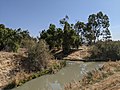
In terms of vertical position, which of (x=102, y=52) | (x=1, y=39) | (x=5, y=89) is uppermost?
(x=1, y=39)

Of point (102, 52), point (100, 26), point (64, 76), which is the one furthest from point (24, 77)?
point (100, 26)

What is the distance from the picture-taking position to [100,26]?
2157 inches

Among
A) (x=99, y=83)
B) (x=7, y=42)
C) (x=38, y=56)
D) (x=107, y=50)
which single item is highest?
(x=7, y=42)

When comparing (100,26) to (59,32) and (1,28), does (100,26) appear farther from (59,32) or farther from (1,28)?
(1,28)

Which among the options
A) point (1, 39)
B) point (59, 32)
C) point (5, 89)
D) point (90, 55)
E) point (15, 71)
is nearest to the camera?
point (5, 89)

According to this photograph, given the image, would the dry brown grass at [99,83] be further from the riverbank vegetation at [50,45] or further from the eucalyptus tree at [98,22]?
the eucalyptus tree at [98,22]

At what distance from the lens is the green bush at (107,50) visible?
3686 cm

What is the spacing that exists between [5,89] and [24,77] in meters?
2.48

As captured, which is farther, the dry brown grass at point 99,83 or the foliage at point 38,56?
the foliage at point 38,56

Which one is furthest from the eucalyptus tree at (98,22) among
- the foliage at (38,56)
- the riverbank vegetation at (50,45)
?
the foliage at (38,56)

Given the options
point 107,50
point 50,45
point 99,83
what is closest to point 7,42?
point 50,45

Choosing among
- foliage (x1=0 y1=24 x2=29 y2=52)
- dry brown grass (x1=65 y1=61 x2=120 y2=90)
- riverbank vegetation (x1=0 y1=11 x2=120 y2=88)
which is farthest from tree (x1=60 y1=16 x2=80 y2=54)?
dry brown grass (x1=65 y1=61 x2=120 y2=90)

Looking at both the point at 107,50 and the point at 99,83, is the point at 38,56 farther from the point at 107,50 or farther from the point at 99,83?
the point at 107,50

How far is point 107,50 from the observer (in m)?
38.3
